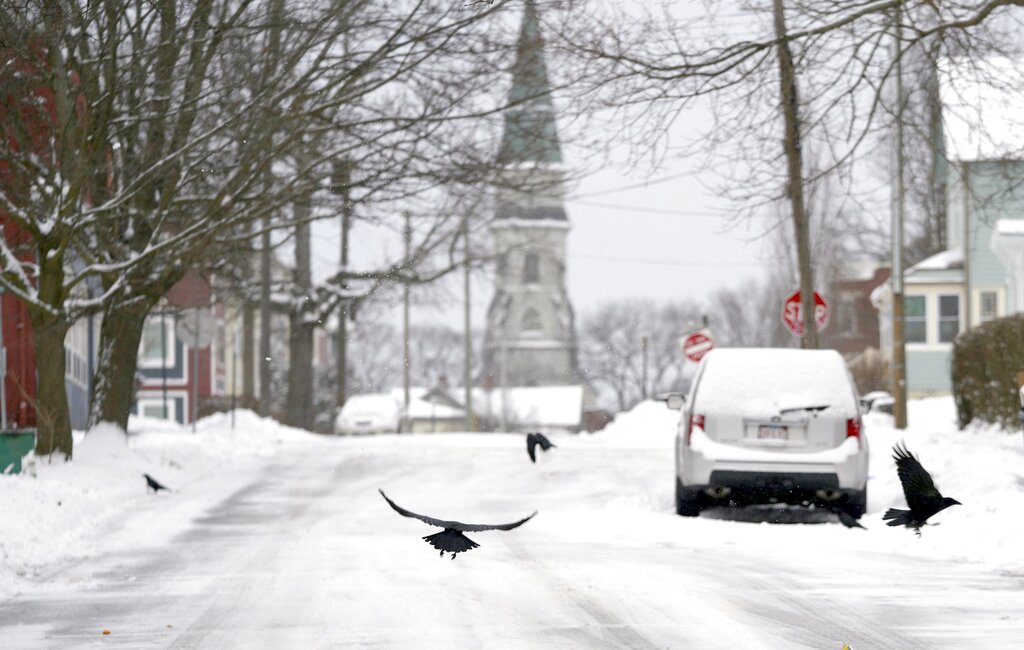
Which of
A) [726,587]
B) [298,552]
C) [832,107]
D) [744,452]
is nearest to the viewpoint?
[726,587]

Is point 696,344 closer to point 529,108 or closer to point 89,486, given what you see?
point 529,108

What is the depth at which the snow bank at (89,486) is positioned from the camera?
12180 mm

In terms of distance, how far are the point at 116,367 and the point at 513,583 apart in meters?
14.3

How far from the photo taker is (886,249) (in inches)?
2977

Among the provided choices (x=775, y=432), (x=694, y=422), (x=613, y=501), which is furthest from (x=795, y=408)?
(x=613, y=501)

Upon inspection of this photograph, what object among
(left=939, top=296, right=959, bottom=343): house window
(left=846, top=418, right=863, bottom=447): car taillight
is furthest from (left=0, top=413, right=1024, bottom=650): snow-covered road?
(left=939, top=296, right=959, bottom=343): house window

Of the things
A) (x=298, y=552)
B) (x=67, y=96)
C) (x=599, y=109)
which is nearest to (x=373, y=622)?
(x=298, y=552)

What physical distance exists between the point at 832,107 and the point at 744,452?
3620 mm

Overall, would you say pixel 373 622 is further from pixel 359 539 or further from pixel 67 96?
pixel 67 96

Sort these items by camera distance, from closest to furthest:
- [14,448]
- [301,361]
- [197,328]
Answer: [14,448] < [197,328] < [301,361]

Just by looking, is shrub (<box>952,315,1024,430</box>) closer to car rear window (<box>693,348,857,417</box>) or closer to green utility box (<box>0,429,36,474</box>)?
car rear window (<box>693,348,857,417</box>)

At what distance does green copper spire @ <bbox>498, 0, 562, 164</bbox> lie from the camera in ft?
57.4

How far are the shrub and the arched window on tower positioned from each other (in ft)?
304

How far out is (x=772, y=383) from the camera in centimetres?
1475
